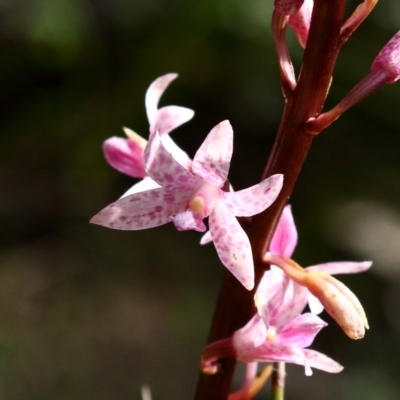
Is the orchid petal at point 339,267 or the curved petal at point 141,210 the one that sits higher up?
the curved petal at point 141,210

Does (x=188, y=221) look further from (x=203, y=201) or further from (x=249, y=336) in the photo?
(x=249, y=336)

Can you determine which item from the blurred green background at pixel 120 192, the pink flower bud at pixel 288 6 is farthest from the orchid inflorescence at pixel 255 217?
the blurred green background at pixel 120 192

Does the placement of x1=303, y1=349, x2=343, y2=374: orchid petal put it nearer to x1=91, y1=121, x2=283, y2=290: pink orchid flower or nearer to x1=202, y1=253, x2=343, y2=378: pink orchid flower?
x1=202, y1=253, x2=343, y2=378: pink orchid flower

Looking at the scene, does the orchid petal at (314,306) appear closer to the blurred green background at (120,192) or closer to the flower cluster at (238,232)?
the flower cluster at (238,232)


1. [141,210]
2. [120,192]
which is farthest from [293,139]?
[120,192]

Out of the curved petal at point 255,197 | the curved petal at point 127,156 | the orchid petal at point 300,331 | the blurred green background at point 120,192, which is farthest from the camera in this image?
the blurred green background at point 120,192

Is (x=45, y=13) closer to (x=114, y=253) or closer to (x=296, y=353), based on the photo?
(x=114, y=253)
